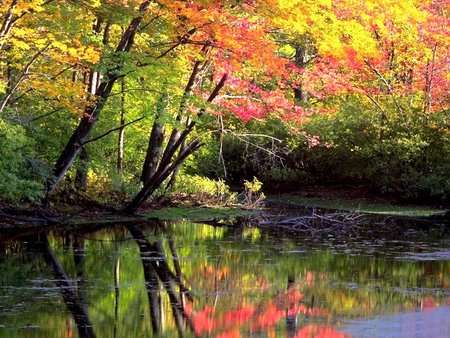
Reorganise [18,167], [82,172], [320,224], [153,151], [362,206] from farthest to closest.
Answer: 1. [362,206]
2. [153,151]
3. [82,172]
4. [320,224]
5. [18,167]

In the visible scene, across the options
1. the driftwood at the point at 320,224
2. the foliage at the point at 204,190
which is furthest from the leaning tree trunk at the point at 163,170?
the foliage at the point at 204,190

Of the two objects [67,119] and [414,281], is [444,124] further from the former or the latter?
[414,281]

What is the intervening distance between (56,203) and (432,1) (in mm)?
14391

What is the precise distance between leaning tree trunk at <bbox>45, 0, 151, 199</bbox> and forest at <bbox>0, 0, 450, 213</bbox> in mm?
48

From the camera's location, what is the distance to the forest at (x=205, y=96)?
17344mm

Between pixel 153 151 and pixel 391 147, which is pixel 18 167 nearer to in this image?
pixel 153 151

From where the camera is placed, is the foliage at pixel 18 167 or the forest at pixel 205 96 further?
the forest at pixel 205 96

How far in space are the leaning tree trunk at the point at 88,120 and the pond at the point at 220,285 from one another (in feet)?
6.61

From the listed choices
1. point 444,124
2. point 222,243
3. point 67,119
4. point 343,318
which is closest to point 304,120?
point 444,124

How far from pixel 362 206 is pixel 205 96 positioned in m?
6.72

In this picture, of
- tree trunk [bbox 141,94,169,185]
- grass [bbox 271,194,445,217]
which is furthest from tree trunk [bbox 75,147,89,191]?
grass [bbox 271,194,445,217]

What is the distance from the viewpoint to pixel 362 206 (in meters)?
24.8

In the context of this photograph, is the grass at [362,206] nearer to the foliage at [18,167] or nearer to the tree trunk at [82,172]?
the tree trunk at [82,172]

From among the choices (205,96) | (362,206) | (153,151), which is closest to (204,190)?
(153,151)
